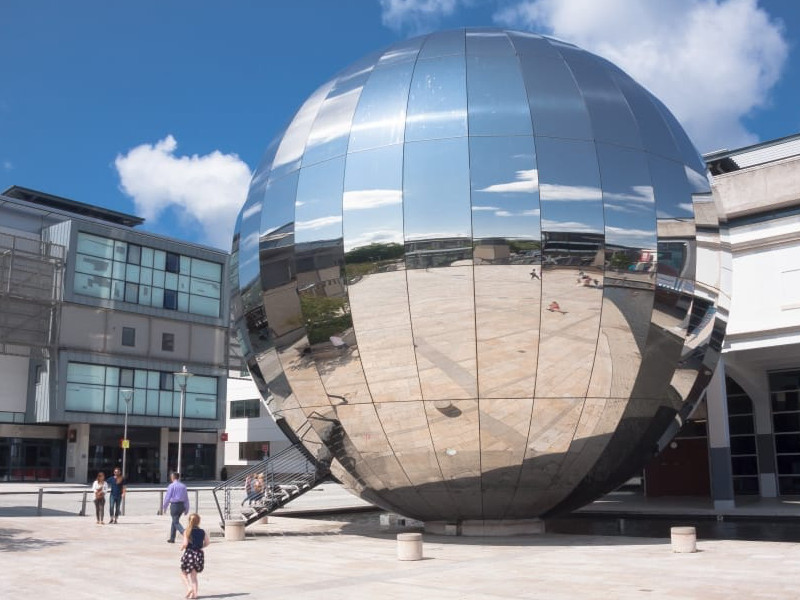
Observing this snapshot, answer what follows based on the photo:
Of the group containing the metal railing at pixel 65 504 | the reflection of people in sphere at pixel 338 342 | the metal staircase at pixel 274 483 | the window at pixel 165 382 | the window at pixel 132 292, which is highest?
the window at pixel 132 292

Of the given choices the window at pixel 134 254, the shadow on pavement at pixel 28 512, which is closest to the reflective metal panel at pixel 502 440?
the shadow on pavement at pixel 28 512

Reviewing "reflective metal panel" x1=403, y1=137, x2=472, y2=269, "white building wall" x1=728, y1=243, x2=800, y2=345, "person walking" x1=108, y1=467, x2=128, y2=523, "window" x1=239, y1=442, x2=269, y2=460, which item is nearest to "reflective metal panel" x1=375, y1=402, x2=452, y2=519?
"reflective metal panel" x1=403, y1=137, x2=472, y2=269

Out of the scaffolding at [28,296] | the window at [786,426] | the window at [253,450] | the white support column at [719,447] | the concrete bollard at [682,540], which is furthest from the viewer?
the window at [253,450]

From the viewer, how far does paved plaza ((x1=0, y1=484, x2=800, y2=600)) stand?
10805 millimetres

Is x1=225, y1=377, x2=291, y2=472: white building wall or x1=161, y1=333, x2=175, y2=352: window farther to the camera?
x1=225, y1=377, x2=291, y2=472: white building wall

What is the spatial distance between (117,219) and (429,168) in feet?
237

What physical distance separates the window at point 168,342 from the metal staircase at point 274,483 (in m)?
48.1

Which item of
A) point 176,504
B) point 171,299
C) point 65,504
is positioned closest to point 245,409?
point 171,299

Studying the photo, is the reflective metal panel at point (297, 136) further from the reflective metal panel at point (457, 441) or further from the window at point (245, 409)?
the window at point (245, 409)

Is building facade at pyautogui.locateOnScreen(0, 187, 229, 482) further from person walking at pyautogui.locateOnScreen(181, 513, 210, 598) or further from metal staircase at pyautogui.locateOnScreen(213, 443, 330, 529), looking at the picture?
person walking at pyautogui.locateOnScreen(181, 513, 210, 598)

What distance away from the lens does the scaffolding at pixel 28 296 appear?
58.7 m

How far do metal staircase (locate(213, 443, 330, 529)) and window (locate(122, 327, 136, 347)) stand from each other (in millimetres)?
46102

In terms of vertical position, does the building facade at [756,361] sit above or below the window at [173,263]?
below

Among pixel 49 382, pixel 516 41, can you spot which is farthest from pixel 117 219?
pixel 516 41
